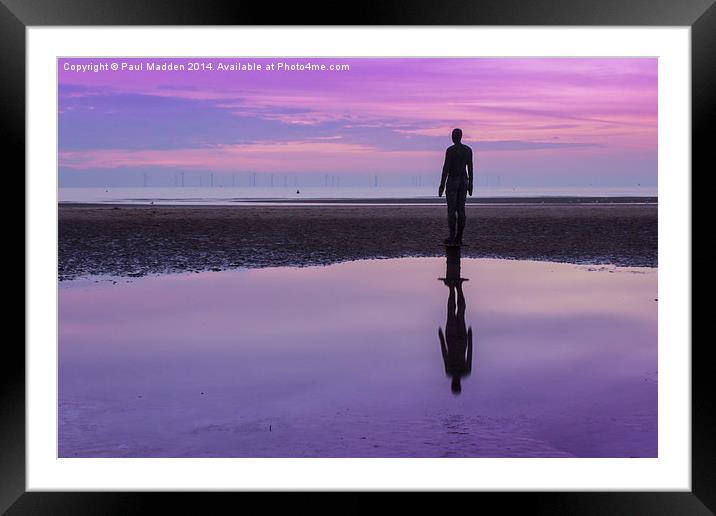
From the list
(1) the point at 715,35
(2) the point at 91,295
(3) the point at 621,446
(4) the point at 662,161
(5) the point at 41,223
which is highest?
(1) the point at 715,35

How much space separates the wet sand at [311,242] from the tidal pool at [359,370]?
11.3 feet

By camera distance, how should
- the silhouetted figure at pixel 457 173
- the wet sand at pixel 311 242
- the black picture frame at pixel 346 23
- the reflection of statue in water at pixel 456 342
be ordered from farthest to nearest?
the silhouetted figure at pixel 457 173, the wet sand at pixel 311 242, the reflection of statue in water at pixel 456 342, the black picture frame at pixel 346 23

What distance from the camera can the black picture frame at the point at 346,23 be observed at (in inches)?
182

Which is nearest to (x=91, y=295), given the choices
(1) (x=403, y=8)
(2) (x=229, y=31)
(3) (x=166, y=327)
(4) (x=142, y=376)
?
(3) (x=166, y=327)

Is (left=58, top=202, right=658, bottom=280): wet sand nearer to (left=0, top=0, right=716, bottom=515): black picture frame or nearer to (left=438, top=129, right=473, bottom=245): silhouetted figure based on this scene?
(left=438, top=129, right=473, bottom=245): silhouetted figure

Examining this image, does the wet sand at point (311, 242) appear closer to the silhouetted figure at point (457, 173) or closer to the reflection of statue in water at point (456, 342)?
the silhouetted figure at point (457, 173)

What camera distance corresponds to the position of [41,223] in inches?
192

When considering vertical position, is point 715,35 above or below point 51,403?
above

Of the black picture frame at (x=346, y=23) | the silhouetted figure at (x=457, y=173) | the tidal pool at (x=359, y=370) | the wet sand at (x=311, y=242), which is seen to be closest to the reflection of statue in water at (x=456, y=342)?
the tidal pool at (x=359, y=370)

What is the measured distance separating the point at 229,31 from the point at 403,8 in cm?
99

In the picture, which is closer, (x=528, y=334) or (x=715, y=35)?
(x=715, y=35)

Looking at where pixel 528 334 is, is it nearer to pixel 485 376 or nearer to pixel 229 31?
pixel 485 376

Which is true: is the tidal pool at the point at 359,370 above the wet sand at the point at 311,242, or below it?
below

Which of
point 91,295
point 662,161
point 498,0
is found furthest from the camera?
point 91,295
